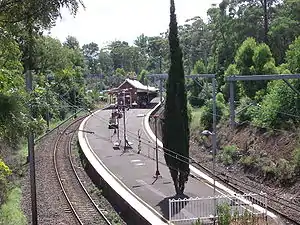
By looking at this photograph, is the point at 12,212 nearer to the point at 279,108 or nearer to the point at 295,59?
the point at 279,108

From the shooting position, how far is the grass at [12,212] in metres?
15.4

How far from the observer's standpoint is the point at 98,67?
114 metres

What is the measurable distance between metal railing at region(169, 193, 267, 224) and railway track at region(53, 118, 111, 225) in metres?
2.38

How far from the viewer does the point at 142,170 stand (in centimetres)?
2352

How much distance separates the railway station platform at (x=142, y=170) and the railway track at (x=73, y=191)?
1548mm

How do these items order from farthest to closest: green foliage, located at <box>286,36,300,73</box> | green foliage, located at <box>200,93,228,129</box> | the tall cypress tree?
green foliage, located at <box>200,93,228,129</box>, green foliage, located at <box>286,36,300,73</box>, the tall cypress tree

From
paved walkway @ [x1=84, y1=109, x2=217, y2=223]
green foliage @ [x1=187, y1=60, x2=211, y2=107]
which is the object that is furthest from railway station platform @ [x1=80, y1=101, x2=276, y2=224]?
green foliage @ [x1=187, y1=60, x2=211, y2=107]

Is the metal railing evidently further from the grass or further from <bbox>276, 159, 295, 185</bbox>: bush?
the grass

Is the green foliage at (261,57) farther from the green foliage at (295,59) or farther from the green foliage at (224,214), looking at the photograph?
the green foliage at (224,214)

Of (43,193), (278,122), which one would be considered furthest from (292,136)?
(43,193)

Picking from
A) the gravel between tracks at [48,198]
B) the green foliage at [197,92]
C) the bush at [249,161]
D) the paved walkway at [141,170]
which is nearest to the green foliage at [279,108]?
the bush at [249,161]

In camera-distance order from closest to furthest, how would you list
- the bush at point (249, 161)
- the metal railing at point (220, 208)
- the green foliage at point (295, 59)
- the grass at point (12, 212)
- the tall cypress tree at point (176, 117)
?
the metal railing at point (220, 208) < the grass at point (12, 212) < the tall cypress tree at point (176, 117) < the bush at point (249, 161) < the green foliage at point (295, 59)

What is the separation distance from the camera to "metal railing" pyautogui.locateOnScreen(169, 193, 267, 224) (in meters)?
13.7

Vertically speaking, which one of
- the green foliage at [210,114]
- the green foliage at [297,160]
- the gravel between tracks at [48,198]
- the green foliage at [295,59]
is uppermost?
the green foliage at [295,59]
